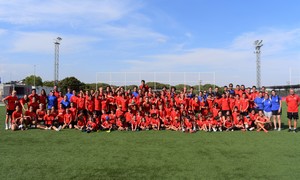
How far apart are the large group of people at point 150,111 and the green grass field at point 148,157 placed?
220 centimetres

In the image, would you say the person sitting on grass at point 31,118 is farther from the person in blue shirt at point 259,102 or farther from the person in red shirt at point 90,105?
the person in blue shirt at point 259,102

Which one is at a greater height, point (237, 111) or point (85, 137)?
point (237, 111)

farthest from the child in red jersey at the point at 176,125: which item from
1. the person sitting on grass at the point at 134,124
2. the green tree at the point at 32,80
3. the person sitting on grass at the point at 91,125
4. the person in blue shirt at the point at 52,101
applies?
the green tree at the point at 32,80

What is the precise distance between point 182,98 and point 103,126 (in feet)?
12.6

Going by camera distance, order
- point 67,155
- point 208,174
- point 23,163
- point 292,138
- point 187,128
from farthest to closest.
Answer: point 187,128 < point 292,138 < point 67,155 < point 23,163 < point 208,174

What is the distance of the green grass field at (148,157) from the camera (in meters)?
4.96

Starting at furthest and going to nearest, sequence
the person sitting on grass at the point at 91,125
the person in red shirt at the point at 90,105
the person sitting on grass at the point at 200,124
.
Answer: the person in red shirt at the point at 90,105 < the person sitting on grass at the point at 200,124 < the person sitting on grass at the point at 91,125

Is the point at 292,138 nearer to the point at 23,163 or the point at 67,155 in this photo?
the point at 67,155

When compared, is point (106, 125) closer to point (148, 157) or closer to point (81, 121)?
point (81, 121)

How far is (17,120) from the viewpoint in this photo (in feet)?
35.2

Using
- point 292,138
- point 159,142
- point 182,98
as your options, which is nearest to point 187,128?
point 182,98

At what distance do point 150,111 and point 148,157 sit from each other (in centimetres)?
557

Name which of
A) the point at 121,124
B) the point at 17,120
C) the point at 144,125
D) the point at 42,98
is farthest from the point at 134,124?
the point at 17,120

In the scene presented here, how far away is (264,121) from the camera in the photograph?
36.0 feet
